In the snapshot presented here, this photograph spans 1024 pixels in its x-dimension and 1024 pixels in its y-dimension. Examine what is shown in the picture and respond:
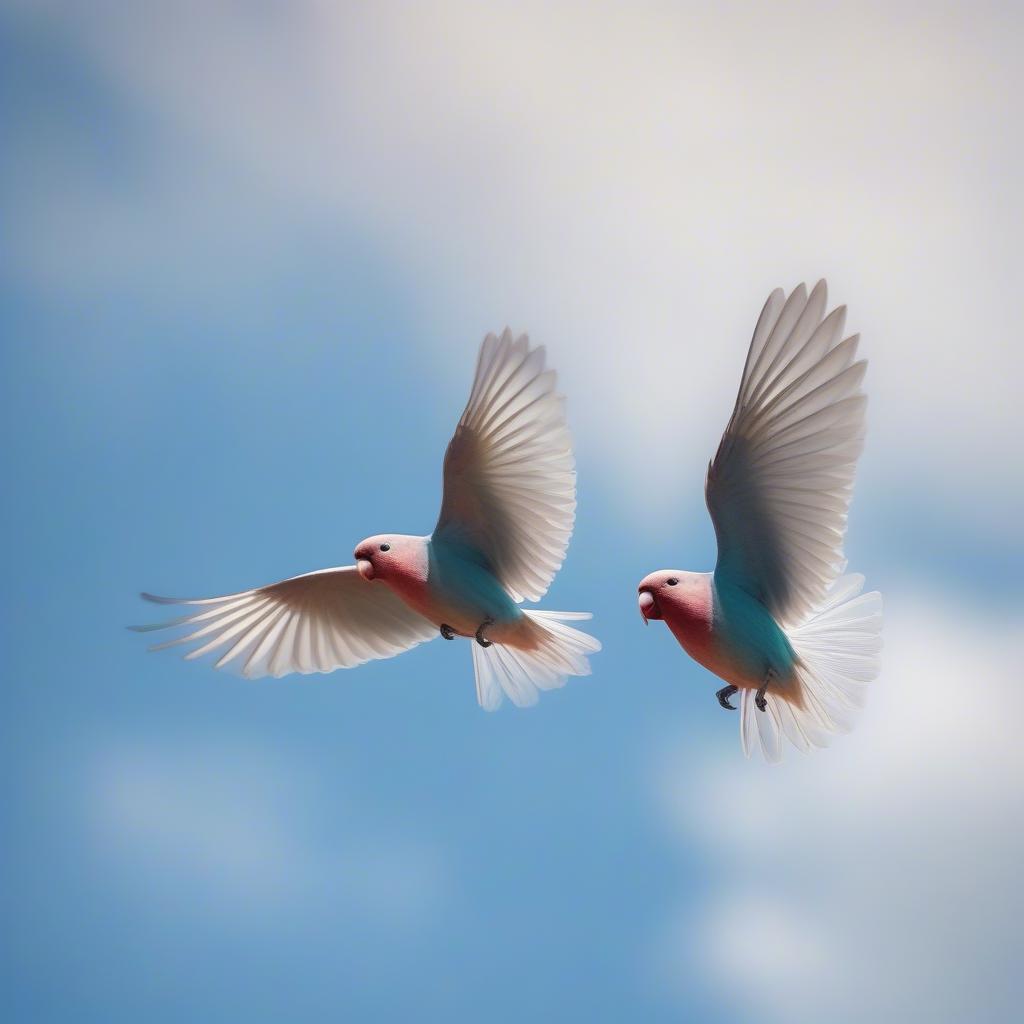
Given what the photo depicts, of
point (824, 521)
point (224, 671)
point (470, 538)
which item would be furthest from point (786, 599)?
point (224, 671)

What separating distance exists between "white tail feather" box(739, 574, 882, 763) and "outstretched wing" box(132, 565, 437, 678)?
4.79 ft

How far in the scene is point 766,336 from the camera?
362 cm

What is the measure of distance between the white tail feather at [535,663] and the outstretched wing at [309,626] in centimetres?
50

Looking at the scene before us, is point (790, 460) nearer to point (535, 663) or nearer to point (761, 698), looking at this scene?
point (761, 698)

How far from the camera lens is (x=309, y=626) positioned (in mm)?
5078

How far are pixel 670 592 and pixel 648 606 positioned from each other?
0.08 m

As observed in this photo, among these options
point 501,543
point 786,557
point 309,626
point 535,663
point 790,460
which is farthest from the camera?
point 309,626

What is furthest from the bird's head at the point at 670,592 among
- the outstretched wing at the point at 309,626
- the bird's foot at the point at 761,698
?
the outstretched wing at the point at 309,626

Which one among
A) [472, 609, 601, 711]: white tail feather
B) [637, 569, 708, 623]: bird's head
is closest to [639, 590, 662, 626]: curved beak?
[637, 569, 708, 623]: bird's head

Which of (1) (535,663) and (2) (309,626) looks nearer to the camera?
(1) (535,663)

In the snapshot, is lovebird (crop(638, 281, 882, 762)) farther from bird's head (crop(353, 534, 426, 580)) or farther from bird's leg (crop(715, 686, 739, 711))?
bird's head (crop(353, 534, 426, 580))

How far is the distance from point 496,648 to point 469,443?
718 millimetres

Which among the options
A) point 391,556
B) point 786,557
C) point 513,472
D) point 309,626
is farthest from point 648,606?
point 309,626

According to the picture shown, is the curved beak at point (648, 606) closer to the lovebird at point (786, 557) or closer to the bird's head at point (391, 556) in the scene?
the lovebird at point (786, 557)
